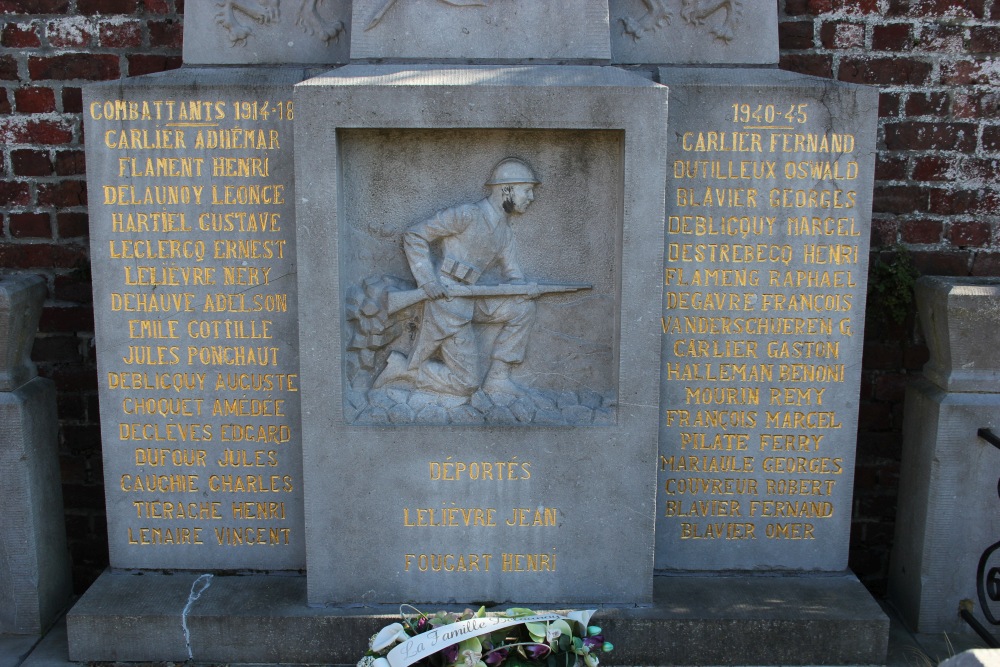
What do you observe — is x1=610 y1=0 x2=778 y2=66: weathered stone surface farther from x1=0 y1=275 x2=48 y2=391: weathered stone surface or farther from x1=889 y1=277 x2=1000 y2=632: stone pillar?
x1=0 y1=275 x2=48 y2=391: weathered stone surface

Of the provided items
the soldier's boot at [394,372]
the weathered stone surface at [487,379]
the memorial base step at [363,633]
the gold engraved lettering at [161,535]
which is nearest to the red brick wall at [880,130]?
the gold engraved lettering at [161,535]

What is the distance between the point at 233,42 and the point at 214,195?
24.6 inches

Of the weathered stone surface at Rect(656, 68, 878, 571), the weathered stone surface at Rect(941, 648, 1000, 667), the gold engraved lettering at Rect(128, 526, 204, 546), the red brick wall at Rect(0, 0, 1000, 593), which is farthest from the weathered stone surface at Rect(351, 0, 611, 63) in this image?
the weathered stone surface at Rect(941, 648, 1000, 667)

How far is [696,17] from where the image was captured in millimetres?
3605

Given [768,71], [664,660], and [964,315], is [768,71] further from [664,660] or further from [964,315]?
[664,660]

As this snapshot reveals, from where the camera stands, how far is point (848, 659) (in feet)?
11.4

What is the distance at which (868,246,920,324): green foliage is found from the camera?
13.7 ft

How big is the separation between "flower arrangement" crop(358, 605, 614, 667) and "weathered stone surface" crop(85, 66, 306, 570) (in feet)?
2.50

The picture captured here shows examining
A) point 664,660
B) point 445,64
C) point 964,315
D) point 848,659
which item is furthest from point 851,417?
point 445,64

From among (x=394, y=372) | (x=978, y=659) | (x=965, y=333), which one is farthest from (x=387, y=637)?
(x=965, y=333)

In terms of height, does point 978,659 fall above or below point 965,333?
below

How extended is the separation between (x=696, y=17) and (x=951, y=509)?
2199 mm

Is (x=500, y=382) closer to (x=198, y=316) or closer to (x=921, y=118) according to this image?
(x=198, y=316)

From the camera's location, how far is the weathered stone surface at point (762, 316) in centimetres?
352
